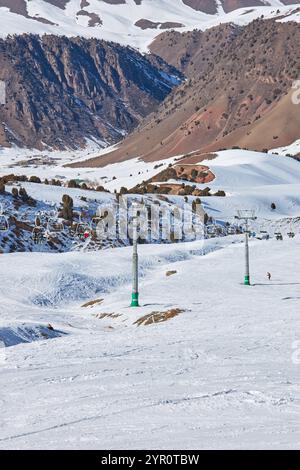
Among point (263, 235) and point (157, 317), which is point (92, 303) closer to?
point (157, 317)

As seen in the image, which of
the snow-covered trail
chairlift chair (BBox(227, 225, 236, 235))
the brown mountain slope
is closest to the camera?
the snow-covered trail

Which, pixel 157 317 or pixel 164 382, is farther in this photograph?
pixel 157 317

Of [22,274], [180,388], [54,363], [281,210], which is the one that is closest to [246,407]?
[180,388]

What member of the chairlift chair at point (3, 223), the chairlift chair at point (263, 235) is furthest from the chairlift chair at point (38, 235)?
the chairlift chair at point (263, 235)

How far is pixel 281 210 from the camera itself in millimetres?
83000

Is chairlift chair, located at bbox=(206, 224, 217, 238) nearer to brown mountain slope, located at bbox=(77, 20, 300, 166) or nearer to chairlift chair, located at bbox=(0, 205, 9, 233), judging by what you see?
chairlift chair, located at bbox=(0, 205, 9, 233)

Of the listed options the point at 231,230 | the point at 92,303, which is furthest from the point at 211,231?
the point at 92,303

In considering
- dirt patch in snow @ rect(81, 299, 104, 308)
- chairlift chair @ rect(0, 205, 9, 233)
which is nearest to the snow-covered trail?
dirt patch in snow @ rect(81, 299, 104, 308)

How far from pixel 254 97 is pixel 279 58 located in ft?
45.0

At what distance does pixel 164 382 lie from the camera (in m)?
14.1

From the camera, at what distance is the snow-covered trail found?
10242 mm

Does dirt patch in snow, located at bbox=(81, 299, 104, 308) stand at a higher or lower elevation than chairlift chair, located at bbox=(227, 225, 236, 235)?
lower

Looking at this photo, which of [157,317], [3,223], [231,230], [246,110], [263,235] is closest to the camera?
[157,317]

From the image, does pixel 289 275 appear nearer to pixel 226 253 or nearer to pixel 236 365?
pixel 226 253
